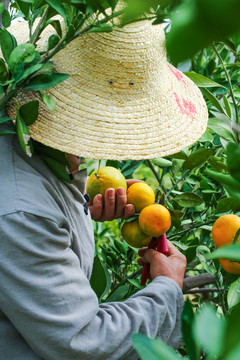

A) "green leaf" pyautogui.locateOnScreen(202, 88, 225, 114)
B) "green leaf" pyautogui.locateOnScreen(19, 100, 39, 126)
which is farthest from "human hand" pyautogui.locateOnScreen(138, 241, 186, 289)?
"green leaf" pyautogui.locateOnScreen(19, 100, 39, 126)

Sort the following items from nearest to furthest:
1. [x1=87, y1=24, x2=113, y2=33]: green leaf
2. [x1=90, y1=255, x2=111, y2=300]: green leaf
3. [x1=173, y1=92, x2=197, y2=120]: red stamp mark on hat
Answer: [x1=87, y1=24, x2=113, y2=33]: green leaf
[x1=173, y1=92, x2=197, y2=120]: red stamp mark on hat
[x1=90, y1=255, x2=111, y2=300]: green leaf

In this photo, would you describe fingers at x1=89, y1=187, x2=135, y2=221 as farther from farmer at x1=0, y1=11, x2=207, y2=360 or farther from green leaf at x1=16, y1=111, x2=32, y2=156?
green leaf at x1=16, y1=111, x2=32, y2=156

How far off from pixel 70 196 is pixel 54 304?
292 millimetres

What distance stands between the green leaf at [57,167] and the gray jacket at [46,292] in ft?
0.05

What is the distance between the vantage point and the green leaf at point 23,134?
0.80 metres

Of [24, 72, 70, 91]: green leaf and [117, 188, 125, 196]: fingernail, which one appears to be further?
[117, 188, 125, 196]: fingernail

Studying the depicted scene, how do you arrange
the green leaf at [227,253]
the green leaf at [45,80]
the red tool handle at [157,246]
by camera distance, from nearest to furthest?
the green leaf at [227,253]
the green leaf at [45,80]
the red tool handle at [157,246]

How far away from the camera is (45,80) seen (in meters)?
0.83

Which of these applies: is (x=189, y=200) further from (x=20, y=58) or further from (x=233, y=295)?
(x=20, y=58)

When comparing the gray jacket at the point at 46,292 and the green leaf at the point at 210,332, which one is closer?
the green leaf at the point at 210,332

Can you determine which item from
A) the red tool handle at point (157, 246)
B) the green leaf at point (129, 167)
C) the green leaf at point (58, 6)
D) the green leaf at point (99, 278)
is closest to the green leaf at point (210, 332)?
the green leaf at point (58, 6)

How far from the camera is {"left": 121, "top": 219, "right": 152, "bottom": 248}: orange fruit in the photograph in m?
1.17

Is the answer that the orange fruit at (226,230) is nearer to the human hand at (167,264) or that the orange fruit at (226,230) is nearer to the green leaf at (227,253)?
the human hand at (167,264)

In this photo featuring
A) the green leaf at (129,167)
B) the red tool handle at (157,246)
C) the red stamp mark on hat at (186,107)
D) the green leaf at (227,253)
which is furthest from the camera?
the green leaf at (129,167)
